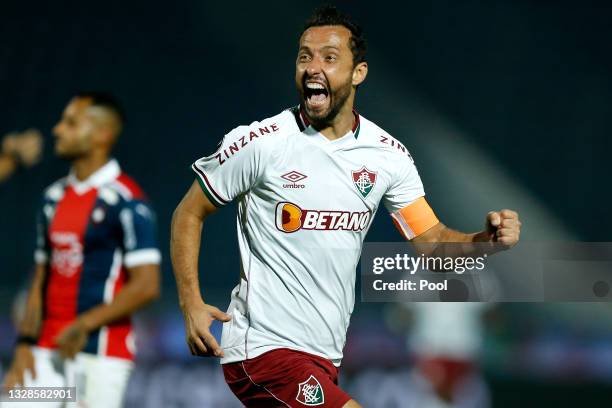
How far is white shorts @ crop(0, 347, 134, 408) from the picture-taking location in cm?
373

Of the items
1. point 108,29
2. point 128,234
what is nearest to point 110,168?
point 128,234

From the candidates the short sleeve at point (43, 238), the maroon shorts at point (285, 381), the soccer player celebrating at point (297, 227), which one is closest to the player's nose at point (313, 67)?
the soccer player celebrating at point (297, 227)

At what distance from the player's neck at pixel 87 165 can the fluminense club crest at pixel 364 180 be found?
1332mm

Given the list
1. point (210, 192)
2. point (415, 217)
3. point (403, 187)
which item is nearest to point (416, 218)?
point (415, 217)

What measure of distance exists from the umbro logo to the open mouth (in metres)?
0.25

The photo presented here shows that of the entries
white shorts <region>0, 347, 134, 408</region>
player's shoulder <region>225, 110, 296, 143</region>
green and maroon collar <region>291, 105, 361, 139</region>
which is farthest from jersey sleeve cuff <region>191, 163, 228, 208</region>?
white shorts <region>0, 347, 134, 408</region>

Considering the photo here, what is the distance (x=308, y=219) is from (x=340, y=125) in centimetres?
40

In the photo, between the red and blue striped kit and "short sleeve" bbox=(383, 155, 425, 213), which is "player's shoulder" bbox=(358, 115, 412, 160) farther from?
the red and blue striped kit

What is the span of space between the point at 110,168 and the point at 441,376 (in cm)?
253

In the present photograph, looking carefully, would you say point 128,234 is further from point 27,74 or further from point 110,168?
point 27,74

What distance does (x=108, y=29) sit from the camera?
6.09m

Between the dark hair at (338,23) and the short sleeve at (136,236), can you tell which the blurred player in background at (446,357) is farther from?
Result: the dark hair at (338,23)

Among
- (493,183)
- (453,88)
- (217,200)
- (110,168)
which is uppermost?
(453,88)

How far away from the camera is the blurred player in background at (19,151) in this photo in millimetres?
5833
